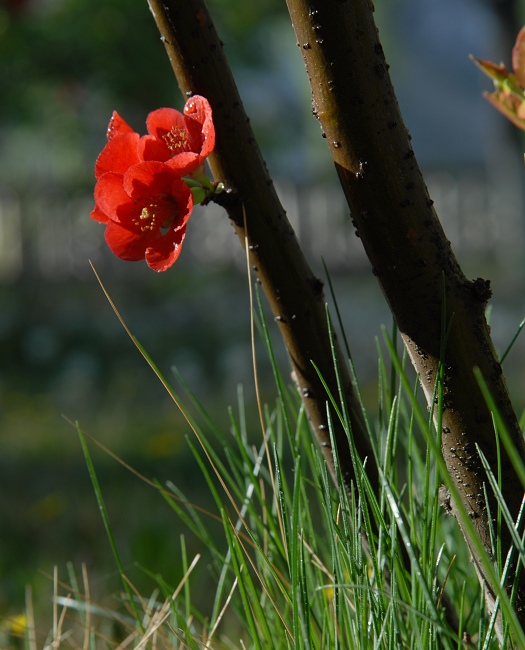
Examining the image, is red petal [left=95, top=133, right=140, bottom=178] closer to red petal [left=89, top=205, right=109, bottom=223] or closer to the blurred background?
red petal [left=89, top=205, right=109, bottom=223]

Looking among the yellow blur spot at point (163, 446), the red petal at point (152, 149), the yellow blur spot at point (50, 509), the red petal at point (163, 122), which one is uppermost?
the red petal at point (163, 122)

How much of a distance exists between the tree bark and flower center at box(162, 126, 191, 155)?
0.13 meters

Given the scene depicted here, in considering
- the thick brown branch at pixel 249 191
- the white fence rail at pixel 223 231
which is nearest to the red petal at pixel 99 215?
the thick brown branch at pixel 249 191

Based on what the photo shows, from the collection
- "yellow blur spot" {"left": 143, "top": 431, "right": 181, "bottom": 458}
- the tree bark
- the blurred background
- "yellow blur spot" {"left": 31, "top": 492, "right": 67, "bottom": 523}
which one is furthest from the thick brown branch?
"yellow blur spot" {"left": 143, "top": 431, "right": 181, "bottom": 458}

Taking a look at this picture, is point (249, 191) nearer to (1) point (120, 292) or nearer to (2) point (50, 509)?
(2) point (50, 509)

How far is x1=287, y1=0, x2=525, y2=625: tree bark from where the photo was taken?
0.72m

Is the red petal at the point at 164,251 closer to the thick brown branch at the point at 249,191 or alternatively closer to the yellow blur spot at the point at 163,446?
the thick brown branch at the point at 249,191

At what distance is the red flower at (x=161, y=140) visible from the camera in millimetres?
772

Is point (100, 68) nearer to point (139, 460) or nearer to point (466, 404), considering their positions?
point (139, 460)

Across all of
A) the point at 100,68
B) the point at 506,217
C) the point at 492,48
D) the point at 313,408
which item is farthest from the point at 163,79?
the point at 313,408

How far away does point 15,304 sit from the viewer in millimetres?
5656

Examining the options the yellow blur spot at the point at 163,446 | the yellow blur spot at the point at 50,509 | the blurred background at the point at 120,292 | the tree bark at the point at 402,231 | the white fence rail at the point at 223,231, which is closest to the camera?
the tree bark at the point at 402,231

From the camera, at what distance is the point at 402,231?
0.73m

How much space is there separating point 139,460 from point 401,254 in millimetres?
2376
